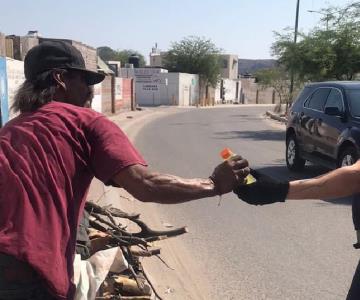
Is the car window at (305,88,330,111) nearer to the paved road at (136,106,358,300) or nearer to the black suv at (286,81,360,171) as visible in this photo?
the black suv at (286,81,360,171)

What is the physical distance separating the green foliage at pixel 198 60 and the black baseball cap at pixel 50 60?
6217 cm

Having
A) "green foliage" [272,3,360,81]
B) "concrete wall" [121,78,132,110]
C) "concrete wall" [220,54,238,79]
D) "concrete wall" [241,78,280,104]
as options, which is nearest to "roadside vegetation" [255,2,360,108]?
"green foliage" [272,3,360,81]

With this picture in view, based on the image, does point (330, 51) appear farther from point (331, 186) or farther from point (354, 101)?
point (331, 186)

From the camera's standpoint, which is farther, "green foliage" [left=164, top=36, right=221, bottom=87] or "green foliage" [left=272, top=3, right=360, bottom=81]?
"green foliage" [left=164, top=36, right=221, bottom=87]

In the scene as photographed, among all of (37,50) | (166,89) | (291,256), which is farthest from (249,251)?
(166,89)

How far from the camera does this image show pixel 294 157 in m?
11.3

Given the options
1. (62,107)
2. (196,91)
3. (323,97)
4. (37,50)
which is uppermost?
(37,50)

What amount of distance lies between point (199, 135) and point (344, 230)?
46.7 ft

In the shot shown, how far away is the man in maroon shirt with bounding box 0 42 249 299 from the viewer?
6.57 ft

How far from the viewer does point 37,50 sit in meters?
2.29

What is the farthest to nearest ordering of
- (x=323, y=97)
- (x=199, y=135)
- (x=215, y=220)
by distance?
1. (x=199, y=135)
2. (x=323, y=97)
3. (x=215, y=220)

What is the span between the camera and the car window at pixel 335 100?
31.7 feet

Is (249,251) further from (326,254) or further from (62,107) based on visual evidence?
(62,107)

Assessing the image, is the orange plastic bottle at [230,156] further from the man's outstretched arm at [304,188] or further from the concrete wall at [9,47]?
the concrete wall at [9,47]
